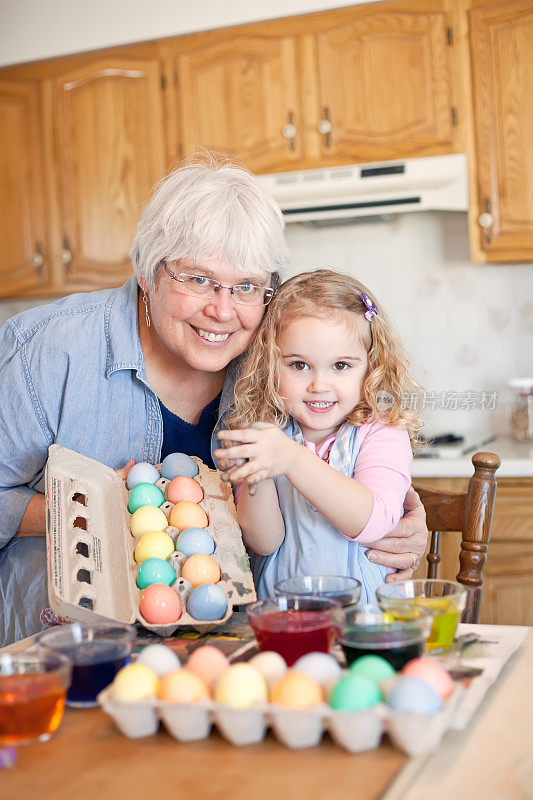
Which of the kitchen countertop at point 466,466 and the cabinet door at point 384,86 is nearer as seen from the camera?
the kitchen countertop at point 466,466

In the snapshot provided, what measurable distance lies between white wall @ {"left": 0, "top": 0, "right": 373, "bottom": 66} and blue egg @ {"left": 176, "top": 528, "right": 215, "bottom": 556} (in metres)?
2.44

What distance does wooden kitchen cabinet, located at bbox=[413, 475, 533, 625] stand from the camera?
2645 millimetres

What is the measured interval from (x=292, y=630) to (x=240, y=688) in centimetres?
15

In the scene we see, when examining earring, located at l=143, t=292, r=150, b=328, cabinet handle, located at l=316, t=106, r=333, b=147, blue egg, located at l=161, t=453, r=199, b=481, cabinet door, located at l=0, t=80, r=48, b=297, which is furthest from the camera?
cabinet door, located at l=0, t=80, r=48, b=297

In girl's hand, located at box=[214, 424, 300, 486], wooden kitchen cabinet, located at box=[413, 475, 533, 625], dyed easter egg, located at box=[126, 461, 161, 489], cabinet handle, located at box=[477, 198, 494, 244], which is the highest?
cabinet handle, located at box=[477, 198, 494, 244]

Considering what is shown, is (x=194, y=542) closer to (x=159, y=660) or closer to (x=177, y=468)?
(x=177, y=468)

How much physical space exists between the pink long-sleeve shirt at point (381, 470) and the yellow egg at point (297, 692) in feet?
1.79

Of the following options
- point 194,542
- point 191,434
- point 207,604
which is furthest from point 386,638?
point 191,434

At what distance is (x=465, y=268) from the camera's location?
3.28 m

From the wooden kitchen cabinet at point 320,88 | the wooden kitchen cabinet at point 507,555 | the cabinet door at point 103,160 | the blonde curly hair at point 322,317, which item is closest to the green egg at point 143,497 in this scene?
the blonde curly hair at point 322,317

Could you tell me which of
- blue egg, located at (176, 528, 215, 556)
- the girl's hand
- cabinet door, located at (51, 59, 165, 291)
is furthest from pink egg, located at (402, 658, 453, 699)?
cabinet door, located at (51, 59, 165, 291)

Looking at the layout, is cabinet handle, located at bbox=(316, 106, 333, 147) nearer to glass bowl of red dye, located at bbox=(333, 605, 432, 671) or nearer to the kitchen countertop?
the kitchen countertop

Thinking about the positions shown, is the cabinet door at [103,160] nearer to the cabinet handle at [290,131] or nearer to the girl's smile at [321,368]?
the cabinet handle at [290,131]

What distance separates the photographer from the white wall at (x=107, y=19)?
3189 millimetres
